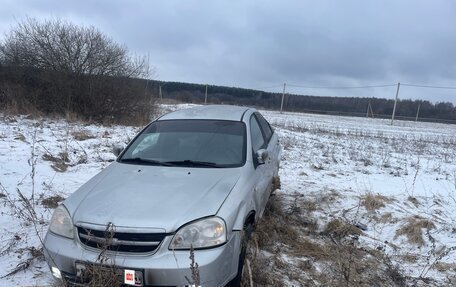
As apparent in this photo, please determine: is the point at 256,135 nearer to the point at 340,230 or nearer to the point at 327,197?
the point at 340,230

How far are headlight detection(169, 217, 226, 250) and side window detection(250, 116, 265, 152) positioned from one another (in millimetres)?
1597

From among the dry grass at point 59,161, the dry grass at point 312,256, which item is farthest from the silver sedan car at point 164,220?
the dry grass at point 59,161

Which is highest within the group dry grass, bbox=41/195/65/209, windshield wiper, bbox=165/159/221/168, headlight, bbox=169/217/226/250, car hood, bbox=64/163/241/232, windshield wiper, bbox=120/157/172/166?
windshield wiper, bbox=165/159/221/168

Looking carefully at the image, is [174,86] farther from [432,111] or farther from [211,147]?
[211,147]

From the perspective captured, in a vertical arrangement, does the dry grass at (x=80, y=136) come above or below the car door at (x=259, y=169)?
below

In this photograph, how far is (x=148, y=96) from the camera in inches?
672

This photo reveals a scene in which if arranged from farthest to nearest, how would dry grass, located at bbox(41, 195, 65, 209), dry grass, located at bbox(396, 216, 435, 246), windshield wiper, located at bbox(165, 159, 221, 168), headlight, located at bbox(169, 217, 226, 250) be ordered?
dry grass, located at bbox(41, 195, 65, 209) → dry grass, located at bbox(396, 216, 435, 246) → windshield wiper, located at bbox(165, 159, 221, 168) → headlight, located at bbox(169, 217, 226, 250)

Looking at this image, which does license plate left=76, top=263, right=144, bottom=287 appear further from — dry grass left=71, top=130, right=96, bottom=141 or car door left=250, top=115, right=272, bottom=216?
dry grass left=71, top=130, right=96, bottom=141

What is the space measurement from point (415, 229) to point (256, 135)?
2.57m

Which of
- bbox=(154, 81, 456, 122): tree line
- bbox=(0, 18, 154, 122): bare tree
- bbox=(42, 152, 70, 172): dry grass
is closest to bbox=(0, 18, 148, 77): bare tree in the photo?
bbox=(0, 18, 154, 122): bare tree

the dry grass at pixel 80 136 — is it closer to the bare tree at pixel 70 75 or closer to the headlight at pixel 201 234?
the bare tree at pixel 70 75

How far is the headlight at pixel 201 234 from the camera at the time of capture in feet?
8.66

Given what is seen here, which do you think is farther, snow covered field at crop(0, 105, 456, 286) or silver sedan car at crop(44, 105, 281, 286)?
snow covered field at crop(0, 105, 456, 286)

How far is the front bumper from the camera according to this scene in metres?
2.52
